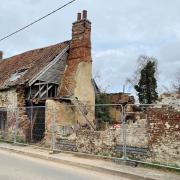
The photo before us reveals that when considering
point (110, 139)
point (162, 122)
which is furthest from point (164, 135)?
point (110, 139)

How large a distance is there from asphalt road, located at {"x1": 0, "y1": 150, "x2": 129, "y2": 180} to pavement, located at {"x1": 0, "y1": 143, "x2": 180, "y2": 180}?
0.26 m

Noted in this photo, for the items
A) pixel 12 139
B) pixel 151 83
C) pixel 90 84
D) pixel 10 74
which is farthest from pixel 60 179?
pixel 151 83

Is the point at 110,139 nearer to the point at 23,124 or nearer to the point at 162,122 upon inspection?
the point at 162,122

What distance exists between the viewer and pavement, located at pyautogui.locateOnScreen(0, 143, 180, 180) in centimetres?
1155

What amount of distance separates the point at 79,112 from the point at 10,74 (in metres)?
7.08

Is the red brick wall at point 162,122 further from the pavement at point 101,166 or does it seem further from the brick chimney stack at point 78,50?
the brick chimney stack at point 78,50

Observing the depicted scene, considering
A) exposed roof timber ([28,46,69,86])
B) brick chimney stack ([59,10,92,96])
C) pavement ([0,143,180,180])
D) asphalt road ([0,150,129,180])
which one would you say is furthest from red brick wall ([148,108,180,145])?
exposed roof timber ([28,46,69,86])

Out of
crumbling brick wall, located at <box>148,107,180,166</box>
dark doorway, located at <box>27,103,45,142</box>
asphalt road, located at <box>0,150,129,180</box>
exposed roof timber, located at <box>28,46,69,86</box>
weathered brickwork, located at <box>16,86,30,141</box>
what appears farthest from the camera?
exposed roof timber, located at <box>28,46,69,86</box>

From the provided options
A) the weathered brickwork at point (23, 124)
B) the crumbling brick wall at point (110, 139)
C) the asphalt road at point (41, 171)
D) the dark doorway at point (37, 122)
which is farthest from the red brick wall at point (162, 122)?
the weathered brickwork at point (23, 124)

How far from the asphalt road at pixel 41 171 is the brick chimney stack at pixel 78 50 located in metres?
9.38

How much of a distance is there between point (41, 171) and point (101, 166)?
6.58ft

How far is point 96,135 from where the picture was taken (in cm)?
1564

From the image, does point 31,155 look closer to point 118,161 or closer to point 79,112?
point 118,161

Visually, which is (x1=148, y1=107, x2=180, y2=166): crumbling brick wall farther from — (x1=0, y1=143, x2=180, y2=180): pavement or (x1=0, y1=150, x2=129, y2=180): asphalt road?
(x1=0, y1=150, x2=129, y2=180): asphalt road
